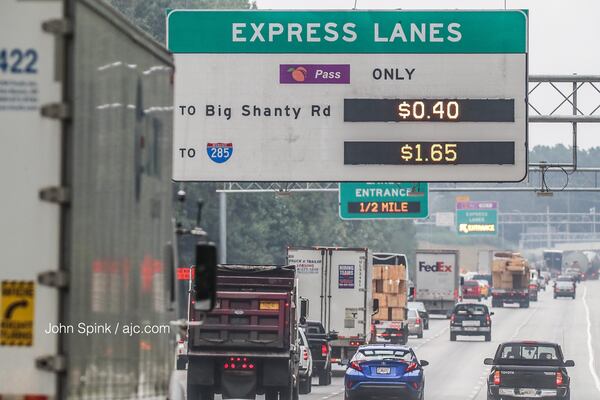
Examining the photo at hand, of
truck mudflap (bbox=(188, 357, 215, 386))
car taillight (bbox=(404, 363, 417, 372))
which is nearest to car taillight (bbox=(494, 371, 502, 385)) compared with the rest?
car taillight (bbox=(404, 363, 417, 372))

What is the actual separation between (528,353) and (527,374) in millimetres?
959

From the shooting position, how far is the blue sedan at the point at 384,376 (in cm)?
3319

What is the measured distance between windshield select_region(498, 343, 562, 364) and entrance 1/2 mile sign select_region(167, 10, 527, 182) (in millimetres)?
9431

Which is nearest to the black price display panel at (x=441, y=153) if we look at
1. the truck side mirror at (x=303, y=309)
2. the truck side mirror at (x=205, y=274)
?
the truck side mirror at (x=303, y=309)

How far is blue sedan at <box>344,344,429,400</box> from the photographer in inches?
1307

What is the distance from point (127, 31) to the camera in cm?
988

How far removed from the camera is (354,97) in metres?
24.3

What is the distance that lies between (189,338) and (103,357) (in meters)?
20.8

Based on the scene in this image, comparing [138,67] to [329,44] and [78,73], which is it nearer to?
[78,73]

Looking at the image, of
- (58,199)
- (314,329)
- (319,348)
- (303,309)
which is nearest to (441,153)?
(303,309)

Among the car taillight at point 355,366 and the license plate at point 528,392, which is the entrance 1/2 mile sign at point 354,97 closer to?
the license plate at point 528,392

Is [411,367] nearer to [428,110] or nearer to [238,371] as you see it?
[238,371]

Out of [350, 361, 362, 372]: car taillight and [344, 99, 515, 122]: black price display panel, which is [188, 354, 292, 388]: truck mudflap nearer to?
[350, 361, 362, 372]: car taillight

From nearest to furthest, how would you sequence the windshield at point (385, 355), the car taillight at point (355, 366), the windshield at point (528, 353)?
the windshield at point (528, 353)
the car taillight at point (355, 366)
the windshield at point (385, 355)
